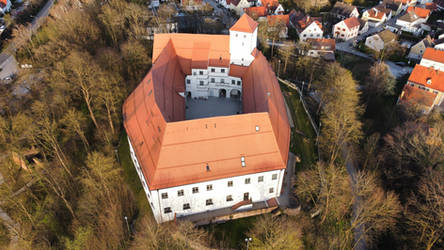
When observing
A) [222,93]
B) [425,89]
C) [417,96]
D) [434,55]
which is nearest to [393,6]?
[434,55]

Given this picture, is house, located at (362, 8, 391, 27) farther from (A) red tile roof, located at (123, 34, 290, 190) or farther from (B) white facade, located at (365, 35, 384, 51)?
(A) red tile roof, located at (123, 34, 290, 190)

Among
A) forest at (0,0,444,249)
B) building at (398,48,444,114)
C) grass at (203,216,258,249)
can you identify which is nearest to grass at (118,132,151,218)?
forest at (0,0,444,249)

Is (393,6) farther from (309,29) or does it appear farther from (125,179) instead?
(125,179)

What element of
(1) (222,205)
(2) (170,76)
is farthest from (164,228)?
(2) (170,76)

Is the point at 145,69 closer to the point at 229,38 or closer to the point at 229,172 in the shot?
the point at 229,38

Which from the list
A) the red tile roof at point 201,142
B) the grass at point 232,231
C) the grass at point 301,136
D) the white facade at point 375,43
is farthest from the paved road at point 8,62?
the white facade at point 375,43

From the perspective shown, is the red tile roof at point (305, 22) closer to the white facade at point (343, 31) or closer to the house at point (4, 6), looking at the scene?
the white facade at point (343, 31)
